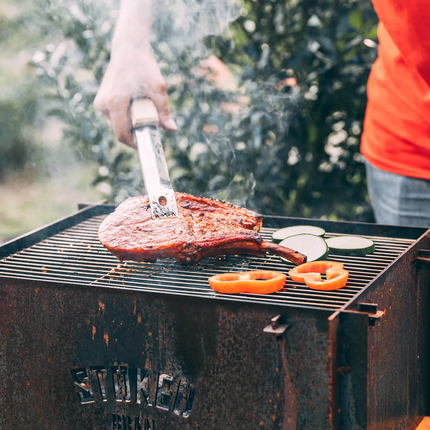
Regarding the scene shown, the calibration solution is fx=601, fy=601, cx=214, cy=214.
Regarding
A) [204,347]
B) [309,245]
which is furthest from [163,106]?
[204,347]

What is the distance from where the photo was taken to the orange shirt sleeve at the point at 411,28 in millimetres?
2990

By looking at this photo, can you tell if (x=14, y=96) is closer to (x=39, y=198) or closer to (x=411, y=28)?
(x=39, y=198)

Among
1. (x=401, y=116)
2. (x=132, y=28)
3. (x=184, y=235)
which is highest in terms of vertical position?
(x=132, y=28)

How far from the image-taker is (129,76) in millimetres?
3240

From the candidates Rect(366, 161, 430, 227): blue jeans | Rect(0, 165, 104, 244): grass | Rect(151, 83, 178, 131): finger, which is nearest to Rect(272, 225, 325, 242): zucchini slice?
Rect(366, 161, 430, 227): blue jeans

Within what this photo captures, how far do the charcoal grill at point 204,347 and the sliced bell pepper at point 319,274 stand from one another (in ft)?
0.13

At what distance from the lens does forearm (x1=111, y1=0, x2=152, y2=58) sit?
3343 mm

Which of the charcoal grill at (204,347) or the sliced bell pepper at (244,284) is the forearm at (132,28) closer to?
the charcoal grill at (204,347)

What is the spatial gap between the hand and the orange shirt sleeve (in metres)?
1.26

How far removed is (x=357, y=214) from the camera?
562 cm

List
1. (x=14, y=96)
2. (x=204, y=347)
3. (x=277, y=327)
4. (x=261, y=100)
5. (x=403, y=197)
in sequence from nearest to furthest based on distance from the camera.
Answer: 1. (x=277, y=327)
2. (x=204, y=347)
3. (x=403, y=197)
4. (x=261, y=100)
5. (x=14, y=96)

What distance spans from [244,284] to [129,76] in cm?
144

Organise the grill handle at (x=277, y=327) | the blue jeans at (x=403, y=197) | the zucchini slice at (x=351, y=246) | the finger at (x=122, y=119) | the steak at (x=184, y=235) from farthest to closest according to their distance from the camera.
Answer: the blue jeans at (x=403, y=197), the finger at (x=122, y=119), the zucchini slice at (x=351, y=246), the steak at (x=184, y=235), the grill handle at (x=277, y=327)

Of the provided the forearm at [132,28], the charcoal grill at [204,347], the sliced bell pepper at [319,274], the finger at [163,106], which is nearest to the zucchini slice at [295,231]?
the charcoal grill at [204,347]
